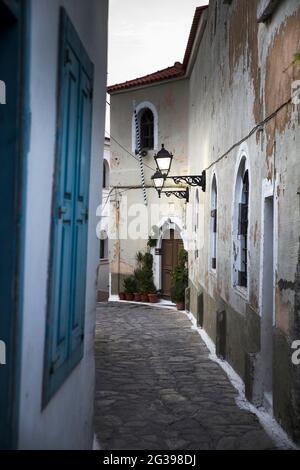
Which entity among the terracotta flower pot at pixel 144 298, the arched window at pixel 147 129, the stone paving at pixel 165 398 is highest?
the arched window at pixel 147 129

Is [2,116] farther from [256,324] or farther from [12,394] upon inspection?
[256,324]

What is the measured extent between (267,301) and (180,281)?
10.2 m

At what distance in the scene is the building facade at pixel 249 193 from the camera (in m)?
5.25

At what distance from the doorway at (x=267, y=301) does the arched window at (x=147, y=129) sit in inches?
486

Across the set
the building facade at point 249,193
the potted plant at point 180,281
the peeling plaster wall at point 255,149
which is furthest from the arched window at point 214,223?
the potted plant at point 180,281

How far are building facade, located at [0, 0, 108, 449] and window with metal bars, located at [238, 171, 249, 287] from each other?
4.27 meters

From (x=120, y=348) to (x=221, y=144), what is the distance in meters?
4.43

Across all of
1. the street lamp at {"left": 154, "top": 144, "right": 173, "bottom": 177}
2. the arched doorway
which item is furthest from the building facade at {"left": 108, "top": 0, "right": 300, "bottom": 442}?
the arched doorway

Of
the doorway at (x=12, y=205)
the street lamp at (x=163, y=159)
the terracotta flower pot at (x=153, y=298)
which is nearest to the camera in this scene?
the doorway at (x=12, y=205)

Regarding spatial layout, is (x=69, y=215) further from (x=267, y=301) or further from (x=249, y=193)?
(x=249, y=193)

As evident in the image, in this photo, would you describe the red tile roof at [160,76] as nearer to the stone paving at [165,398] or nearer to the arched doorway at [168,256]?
the arched doorway at [168,256]

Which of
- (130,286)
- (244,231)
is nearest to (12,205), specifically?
(244,231)

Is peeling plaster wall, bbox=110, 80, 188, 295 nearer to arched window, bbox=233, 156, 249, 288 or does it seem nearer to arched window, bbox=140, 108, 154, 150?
arched window, bbox=140, 108, 154, 150

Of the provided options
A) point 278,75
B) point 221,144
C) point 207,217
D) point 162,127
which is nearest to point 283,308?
point 278,75
